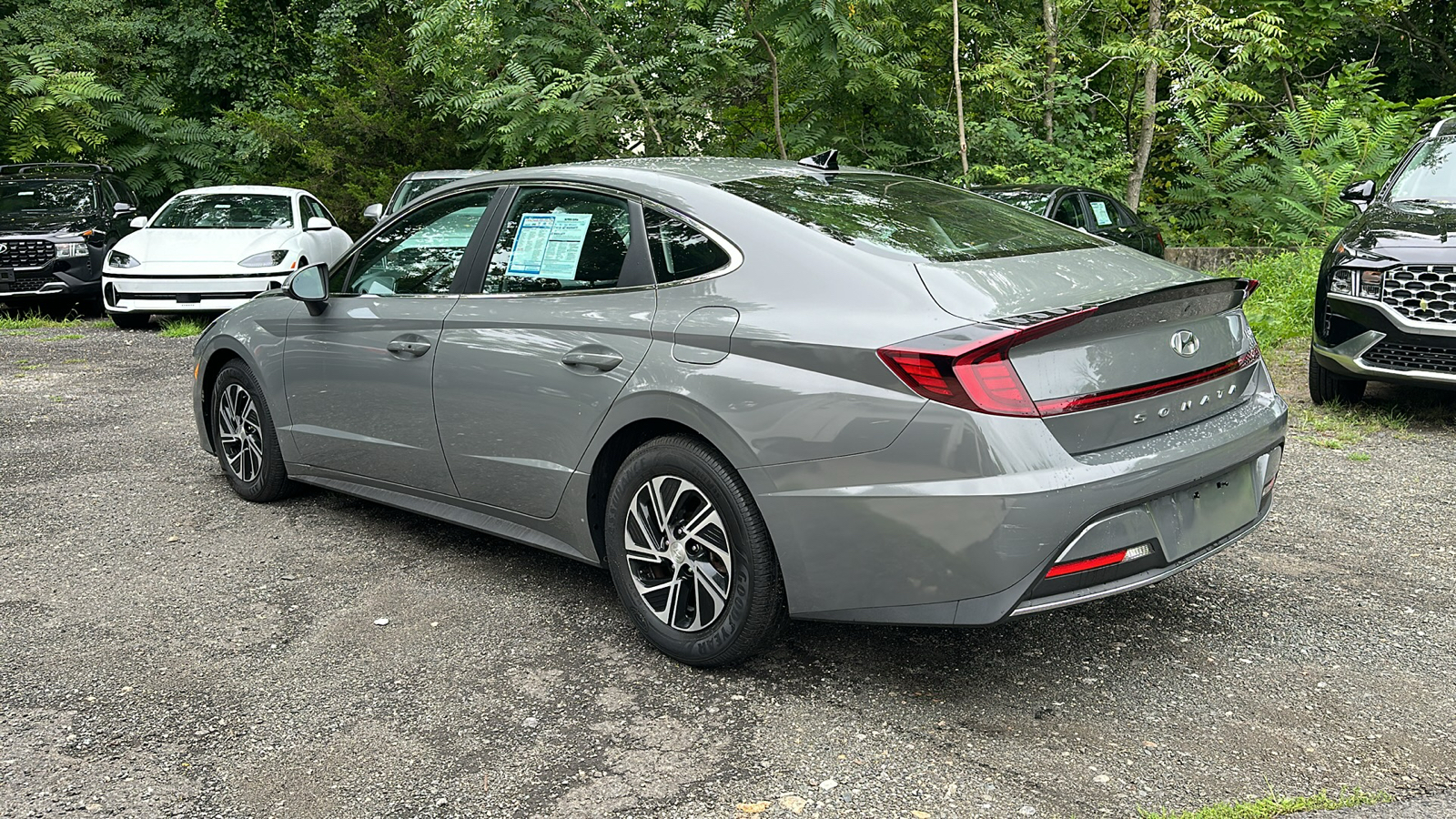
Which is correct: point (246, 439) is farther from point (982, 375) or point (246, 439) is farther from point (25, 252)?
point (25, 252)

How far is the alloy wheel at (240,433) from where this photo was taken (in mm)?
5543

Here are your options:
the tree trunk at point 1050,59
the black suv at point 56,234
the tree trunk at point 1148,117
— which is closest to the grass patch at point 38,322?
the black suv at point 56,234

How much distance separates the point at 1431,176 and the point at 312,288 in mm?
6909

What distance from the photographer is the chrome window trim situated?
645 centimetres

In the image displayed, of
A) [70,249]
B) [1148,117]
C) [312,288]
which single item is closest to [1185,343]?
[312,288]

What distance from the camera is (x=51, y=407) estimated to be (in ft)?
26.7

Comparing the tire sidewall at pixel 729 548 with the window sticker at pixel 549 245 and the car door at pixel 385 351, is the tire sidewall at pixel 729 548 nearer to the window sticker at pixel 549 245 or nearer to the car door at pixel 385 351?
the window sticker at pixel 549 245

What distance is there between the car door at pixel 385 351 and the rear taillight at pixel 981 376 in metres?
2.05

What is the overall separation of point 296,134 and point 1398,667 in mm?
17661

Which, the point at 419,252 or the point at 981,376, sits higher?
the point at 419,252

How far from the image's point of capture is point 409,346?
4461 mm

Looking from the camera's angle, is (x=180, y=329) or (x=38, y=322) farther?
(x=38, y=322)

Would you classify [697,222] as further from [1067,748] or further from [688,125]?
[688,125]

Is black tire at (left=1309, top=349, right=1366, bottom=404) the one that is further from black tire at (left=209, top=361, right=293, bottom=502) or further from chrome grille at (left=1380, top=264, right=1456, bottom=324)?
black tire at (left=209, top=361, right=293, bottom=502)
